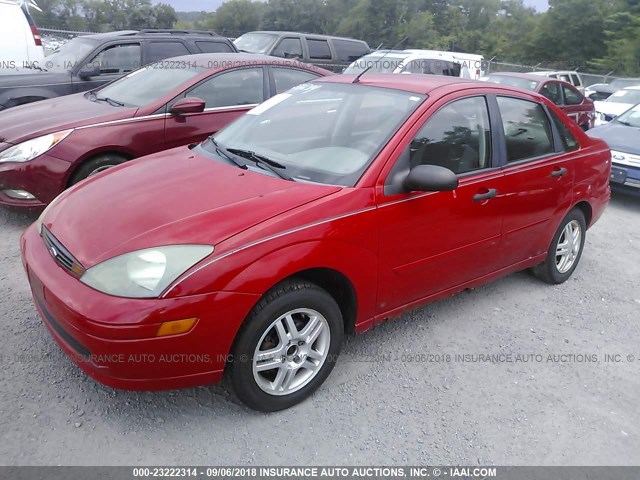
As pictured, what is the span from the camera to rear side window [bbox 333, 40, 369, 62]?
46.6 feet

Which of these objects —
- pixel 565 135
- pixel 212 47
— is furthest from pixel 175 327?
pixel 212 47

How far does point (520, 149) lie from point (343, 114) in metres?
1.35

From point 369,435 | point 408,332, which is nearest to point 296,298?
point 369,435

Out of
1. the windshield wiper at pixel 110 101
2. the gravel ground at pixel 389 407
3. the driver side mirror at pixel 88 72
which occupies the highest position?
the driver side mirror at pixel 88 72

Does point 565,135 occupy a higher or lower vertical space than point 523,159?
higher

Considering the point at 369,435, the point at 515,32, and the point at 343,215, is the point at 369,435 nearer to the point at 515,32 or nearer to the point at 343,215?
the point at 343,215

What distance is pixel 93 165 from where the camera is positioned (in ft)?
16.3

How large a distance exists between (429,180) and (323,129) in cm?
84

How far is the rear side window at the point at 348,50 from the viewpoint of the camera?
46.6ft

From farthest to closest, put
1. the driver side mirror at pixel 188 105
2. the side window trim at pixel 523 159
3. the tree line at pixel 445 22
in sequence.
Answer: the tree line at pixel 445 22, the driver side mirror at pixel 188 105, the side window trim at pixel 523 159

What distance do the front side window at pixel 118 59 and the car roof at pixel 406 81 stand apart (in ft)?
16.1

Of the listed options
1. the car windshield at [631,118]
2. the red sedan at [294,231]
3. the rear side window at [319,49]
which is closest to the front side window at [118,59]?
Result: the red sedan at [294,231]

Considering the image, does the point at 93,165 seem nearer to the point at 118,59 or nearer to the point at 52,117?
the point at 52,117

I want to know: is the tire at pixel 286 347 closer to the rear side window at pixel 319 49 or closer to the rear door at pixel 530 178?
the rear door at pixel 530 178
